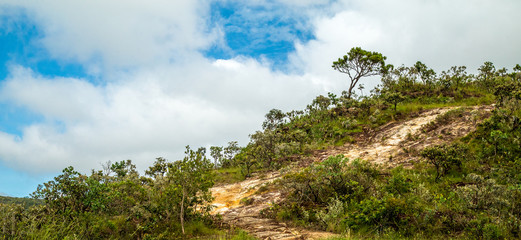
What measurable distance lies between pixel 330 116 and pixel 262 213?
2253 centimetres

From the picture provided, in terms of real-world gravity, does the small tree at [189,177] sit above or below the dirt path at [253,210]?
above

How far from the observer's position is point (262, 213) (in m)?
14.0

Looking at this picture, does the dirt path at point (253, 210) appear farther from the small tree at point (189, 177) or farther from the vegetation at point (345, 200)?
the small tree at point (189, 177)

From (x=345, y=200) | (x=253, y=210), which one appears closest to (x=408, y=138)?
(x=345, y=200)

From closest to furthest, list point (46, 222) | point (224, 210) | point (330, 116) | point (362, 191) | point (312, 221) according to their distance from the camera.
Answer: point (46, 222) < point (312, 221) < point (362, 191) < point (224, 210) < point (330, 116)

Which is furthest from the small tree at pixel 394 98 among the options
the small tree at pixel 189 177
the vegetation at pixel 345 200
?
the small tree at pixel 189 177

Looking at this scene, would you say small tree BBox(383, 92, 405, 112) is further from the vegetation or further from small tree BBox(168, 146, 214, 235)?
small tree BBox(168, 146, 214, 235)

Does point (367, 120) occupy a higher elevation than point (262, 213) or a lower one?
higher

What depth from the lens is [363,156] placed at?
1975 cm

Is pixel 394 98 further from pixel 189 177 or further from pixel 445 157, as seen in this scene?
pixel 189 177

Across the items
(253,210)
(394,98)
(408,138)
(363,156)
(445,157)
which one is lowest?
(253,210)

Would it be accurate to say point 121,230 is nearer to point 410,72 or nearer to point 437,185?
point 437,185

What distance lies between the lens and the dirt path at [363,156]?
11695mm

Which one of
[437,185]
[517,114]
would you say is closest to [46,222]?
[437,185]
